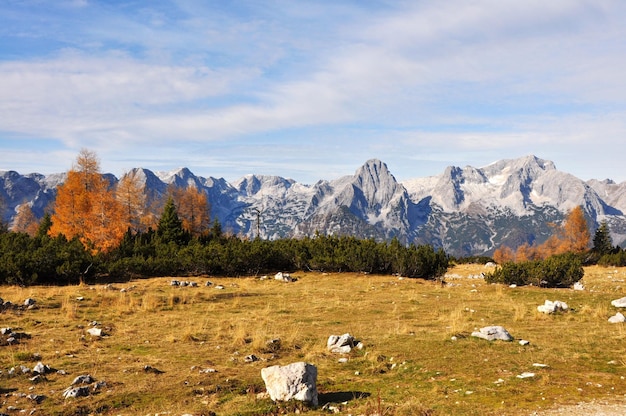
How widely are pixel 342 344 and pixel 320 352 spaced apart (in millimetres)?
836

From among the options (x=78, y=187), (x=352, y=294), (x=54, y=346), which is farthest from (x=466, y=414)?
(x=78, y=187)

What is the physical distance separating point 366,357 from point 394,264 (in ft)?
69.7

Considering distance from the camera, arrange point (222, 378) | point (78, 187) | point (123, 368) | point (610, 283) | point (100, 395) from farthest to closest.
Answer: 1. point (78, 187)
2. point (610, 283)
3. point (123, 368)
4. point (222, 378)
5. point (100, 395)

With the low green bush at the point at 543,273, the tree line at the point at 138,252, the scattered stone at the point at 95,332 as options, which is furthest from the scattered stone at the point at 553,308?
the scattered stone at the point at 95,332

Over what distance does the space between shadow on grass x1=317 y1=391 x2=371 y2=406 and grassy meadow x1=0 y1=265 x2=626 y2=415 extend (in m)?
0.04

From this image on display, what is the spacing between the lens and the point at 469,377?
939 centimetres

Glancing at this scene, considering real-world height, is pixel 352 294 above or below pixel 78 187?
below

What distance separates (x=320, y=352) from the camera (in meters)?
12.1

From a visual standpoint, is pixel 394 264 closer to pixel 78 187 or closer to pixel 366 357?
pixel 366 357

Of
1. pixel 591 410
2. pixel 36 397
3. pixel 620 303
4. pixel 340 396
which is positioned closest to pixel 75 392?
pixel 36 397

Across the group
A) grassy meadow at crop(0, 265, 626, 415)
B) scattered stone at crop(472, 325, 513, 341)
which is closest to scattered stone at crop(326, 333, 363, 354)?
grassy meadow at crop(0, 265, 626, 415)

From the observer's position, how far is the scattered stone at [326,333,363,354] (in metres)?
12.2

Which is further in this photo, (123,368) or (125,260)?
(125,260)

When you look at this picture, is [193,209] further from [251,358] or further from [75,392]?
[75,392]
